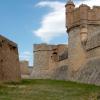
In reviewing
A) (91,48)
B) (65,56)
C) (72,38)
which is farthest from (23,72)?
(91,48)

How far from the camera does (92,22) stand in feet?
95.0

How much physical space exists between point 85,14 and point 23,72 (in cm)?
2789

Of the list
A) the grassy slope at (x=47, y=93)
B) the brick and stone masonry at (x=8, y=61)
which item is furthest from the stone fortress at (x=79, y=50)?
the grassy slope at (x=47, y=93)

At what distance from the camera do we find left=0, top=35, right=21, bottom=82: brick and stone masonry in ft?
74.5

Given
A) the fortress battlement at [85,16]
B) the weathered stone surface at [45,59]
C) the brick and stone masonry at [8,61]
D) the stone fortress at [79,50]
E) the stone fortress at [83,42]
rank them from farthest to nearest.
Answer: the weathered stone surface at [45,59]
the fortress battlement at [85,16]
the stone fortress at [83,42]
the stone fortress at [79,50]
the brick and stone masonry at [8,61]

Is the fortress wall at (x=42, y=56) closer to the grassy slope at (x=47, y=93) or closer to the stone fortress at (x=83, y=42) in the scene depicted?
the stone fortress at (x=83, y=42)

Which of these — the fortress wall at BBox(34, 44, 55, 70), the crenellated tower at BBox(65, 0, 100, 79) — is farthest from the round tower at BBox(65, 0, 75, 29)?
the fortress wall at BBox(34, 44, 55, 70)

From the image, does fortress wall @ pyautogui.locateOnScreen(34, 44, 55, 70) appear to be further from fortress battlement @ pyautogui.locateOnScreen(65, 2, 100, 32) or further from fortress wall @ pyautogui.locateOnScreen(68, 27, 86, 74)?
fortress battlement @ pyautogui.locateOnScreen(65, 2, 100, 32)

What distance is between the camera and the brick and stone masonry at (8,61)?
74.5ft

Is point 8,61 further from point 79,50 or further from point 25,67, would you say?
point 25,67

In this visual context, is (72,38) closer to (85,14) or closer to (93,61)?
(85,14)

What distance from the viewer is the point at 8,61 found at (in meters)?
24.5

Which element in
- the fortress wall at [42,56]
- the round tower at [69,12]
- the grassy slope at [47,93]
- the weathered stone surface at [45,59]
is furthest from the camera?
the fortress wall at [42,56]

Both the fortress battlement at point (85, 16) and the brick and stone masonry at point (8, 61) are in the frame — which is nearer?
the brick and stone masonry at point (8, 61)
